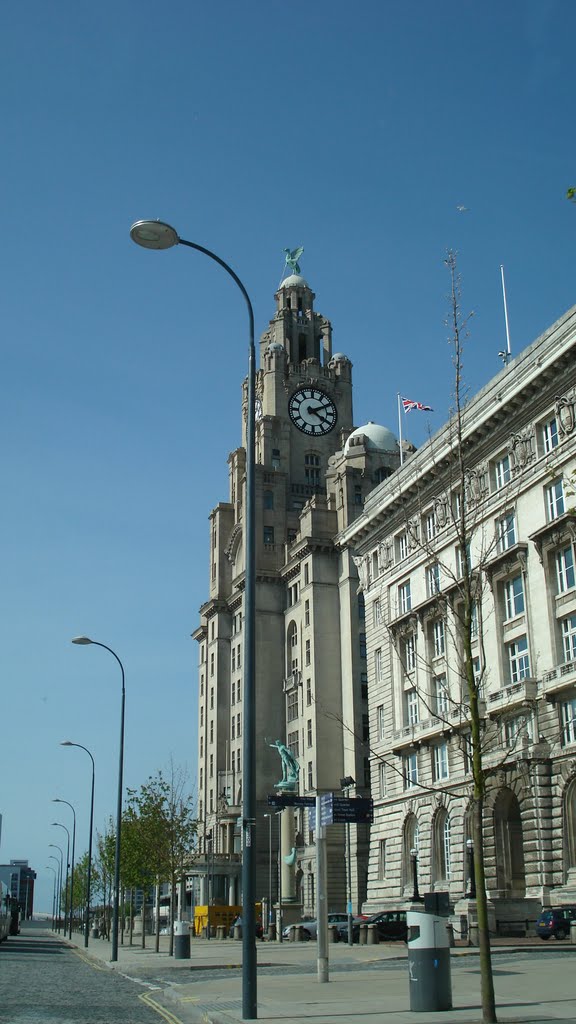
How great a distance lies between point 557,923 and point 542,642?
12026 mm

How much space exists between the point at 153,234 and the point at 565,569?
106 feet

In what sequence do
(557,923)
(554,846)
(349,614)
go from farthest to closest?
(349,614)
(554,846)
(557,923)

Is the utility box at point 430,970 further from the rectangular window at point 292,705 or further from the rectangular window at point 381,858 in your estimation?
the rectangular window at point 292,705

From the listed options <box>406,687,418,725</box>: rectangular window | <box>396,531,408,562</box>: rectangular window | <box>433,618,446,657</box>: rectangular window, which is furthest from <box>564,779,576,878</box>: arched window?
<box>396,531,408,562</box>: rectangular window

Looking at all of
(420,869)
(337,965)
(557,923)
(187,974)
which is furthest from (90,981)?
(420,869)

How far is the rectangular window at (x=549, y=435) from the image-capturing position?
1845 inches

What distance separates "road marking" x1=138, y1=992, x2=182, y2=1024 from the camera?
18.0 metres

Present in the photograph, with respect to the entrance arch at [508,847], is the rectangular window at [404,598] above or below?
above

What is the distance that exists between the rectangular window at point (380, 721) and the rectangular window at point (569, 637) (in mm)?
20559

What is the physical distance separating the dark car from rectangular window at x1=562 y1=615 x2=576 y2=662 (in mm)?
10278

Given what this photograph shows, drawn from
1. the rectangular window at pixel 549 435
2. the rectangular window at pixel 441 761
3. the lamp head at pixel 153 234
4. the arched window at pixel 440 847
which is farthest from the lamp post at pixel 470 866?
the lamp head at pixel 153 234

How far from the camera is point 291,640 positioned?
99312 millimetres

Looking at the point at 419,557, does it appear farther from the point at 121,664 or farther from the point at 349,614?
the point at 349,614

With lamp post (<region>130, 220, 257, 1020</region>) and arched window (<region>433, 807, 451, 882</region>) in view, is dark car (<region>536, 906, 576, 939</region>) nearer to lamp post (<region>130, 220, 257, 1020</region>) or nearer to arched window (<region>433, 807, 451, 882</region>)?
arched window (<region>433, 807, 451, 882</region>)
